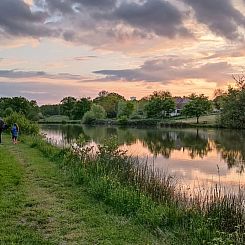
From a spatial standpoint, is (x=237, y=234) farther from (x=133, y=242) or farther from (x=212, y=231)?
(x=133, y=242)

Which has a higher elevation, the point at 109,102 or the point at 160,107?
the point at 109,102

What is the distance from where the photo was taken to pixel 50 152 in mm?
19688

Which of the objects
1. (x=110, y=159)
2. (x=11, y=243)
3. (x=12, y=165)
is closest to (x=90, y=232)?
(x=11, y=243)

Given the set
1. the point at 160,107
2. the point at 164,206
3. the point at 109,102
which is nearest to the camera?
the point at 164,206

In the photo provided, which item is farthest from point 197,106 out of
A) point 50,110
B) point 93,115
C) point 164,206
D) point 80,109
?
point 50,110

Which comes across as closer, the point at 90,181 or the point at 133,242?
the point at 133,242

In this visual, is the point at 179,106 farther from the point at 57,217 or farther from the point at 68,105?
the point at 57,217

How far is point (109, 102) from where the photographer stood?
14650 centimetres

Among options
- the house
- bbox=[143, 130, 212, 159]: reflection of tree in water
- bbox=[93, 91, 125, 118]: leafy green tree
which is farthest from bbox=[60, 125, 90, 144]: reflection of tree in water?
bbox=[93, 91, 125, 118]: leafy green tree

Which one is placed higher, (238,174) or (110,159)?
(110,159)

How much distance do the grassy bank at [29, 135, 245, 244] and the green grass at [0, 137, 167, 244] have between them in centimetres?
27

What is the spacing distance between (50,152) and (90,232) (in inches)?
494

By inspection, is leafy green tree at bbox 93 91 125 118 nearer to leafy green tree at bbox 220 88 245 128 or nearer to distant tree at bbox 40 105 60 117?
distant tree at bbox 40 105 60 117

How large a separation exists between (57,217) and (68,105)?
131634 millimetres
